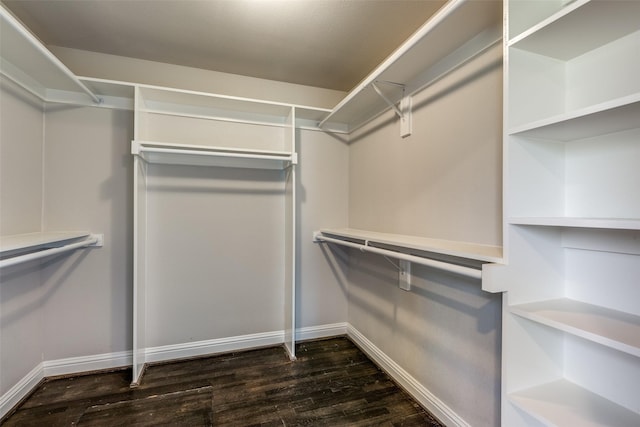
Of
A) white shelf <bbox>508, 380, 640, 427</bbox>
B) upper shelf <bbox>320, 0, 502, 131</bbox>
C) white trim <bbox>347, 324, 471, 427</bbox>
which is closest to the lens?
white shelf <bbox>508, 380, 640, 427</bbox>

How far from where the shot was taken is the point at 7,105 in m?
1.76

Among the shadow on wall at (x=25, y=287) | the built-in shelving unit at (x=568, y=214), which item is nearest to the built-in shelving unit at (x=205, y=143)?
the shadow on wall at (x=25, y=287)

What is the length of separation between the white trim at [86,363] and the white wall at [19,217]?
0.11m

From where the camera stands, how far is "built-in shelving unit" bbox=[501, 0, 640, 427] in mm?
942

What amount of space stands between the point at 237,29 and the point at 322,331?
2.57 metres

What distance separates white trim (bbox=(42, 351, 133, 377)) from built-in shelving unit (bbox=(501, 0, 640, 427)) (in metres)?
2.56

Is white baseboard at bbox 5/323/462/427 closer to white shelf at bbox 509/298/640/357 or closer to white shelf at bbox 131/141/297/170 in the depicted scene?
white shelf at bbox 509/298/640/357

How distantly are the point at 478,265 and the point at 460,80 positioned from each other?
986mm

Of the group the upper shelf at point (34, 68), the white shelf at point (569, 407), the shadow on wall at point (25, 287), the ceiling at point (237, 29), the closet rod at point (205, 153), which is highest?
the ceiling at point (237, 29)


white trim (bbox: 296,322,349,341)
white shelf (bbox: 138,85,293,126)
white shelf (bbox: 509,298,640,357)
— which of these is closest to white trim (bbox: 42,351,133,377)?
white trim (bbox: 296,322,349,341)

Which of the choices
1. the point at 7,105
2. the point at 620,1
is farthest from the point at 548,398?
the point at 7,105

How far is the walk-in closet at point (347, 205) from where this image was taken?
3.36 ft

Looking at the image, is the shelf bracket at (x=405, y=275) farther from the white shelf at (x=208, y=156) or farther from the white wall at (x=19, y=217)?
the white wall at (x=19, y=217)

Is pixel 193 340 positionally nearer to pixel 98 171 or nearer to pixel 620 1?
pixel 98 171
